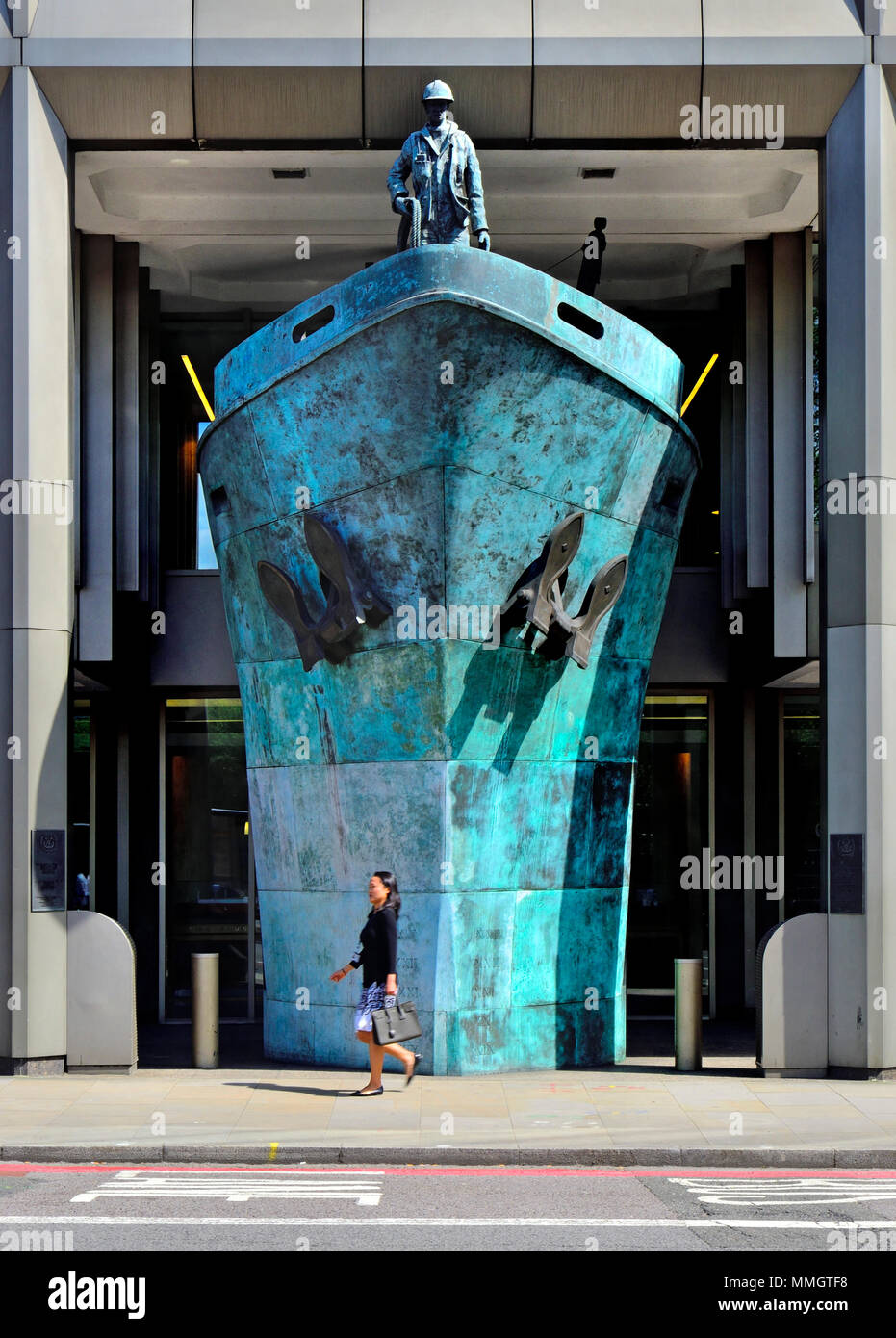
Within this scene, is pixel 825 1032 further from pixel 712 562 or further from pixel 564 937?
pixel 712 562

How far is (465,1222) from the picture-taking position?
760 cm

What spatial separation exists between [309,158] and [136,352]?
118 inches

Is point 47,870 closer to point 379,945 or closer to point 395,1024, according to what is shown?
point 379,945

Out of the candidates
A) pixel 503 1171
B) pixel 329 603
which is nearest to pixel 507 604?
pixel 329 603

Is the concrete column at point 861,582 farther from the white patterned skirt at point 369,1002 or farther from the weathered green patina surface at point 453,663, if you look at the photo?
the white patterned skirt at point 369,1002

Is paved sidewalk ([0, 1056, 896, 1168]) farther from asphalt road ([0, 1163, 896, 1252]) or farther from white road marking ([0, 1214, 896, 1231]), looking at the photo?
white road marking ([0, 1214, 896, 1231])

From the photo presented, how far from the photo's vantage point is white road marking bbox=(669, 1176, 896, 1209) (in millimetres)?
8266

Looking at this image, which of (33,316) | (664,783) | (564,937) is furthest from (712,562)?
(33,316)

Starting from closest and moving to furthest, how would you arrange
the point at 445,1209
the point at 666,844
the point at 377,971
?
the point at 445,1209, the point at 377,971, the point at 666,844

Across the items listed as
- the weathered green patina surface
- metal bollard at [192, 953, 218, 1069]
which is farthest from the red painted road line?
metal bollard at [192, 953, 218, 1069]

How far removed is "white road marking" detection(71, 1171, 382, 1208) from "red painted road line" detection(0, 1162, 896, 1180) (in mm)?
148

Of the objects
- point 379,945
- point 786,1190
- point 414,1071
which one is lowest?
point 414,1071

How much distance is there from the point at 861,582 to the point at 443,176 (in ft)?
16.0
